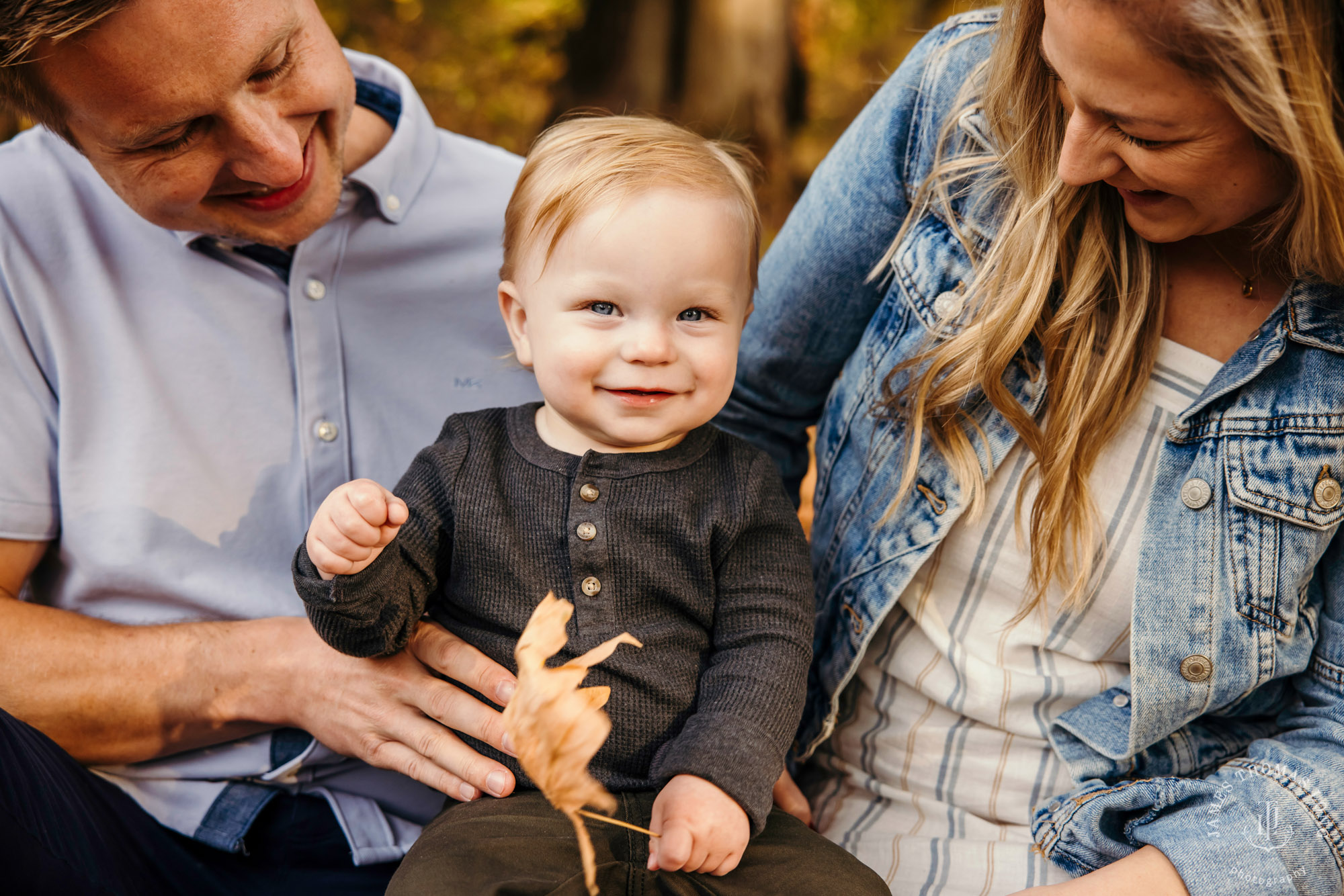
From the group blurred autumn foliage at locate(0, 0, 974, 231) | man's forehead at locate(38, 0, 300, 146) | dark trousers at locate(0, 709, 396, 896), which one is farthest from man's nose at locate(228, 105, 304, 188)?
blurred autumn foliage at locate(0, 0, 974, 231)

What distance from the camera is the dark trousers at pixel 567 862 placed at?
44.8 inches

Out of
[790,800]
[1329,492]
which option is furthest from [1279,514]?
[790,800]

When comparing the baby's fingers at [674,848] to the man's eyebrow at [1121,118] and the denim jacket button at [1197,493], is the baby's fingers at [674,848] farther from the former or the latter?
the man's eyebrow at [1121,118]

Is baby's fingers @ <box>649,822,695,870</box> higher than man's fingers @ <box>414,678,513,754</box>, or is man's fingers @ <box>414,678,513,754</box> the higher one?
baby's fingers @ <box>649,822,695,870</box>

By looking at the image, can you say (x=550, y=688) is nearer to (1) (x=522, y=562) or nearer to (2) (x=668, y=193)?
(1) (x=522, y=562)

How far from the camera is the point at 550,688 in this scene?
38.1 inches

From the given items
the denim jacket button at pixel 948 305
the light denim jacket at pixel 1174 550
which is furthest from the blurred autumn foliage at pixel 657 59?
the denim jacket button at pixel 948 305

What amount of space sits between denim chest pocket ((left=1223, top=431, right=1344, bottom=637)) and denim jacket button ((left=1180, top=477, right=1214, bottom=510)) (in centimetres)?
3

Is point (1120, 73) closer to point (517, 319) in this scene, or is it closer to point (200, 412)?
point (517, 319)

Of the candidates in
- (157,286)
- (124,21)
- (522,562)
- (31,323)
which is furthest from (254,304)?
(522,562)

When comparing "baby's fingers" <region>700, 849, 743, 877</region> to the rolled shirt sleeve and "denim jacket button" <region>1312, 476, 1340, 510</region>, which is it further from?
the rolled shirt sleeve

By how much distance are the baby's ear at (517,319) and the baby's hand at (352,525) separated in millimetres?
340

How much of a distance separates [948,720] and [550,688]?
772 mm

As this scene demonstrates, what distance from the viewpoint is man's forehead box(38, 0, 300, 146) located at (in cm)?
122
